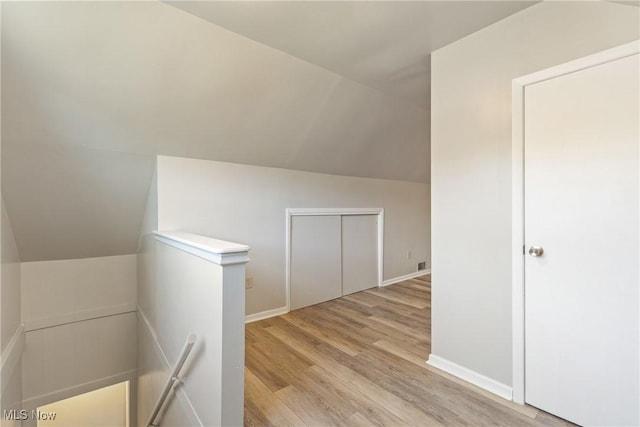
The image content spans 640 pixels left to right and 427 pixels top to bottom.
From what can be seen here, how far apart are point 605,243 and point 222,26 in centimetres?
258

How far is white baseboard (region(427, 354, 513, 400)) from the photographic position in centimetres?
184

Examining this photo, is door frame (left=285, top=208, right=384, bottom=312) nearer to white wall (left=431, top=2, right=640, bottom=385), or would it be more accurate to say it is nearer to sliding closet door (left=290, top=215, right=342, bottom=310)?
sliding closet door (left=290, top=215, right=342, bottom=310)

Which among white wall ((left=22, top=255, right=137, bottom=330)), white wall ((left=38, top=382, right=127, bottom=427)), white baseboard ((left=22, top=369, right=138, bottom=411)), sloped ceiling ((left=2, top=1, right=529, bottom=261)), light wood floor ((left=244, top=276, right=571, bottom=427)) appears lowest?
white wall ((left=38, top=382, right=127, bottom=427))

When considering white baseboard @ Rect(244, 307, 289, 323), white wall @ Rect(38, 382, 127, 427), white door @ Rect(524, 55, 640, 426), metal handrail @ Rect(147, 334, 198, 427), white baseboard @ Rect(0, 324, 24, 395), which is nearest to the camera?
white door @ Rect(524, 55, 640, 426)

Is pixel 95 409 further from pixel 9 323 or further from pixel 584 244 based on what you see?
pixel 584 244

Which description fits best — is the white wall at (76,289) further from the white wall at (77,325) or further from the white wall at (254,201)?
the white wall at (254,201)

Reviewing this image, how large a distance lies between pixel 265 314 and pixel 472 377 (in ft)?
6.70

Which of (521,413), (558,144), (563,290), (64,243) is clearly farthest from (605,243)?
(64,243)

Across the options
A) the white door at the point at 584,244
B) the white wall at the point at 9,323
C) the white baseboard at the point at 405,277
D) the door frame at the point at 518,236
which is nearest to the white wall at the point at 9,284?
the white wall at the point at 9,323

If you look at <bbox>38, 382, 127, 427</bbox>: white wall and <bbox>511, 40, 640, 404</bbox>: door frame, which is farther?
<bbox>38, 382, 127, 427</bbox>: white wall

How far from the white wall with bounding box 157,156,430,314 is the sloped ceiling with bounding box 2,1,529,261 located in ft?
0.56

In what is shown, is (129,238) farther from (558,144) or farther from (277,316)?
(558,144)

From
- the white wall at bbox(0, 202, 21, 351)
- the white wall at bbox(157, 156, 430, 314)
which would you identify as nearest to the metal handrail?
the white wall at bbox(157, 156, 430, 314)

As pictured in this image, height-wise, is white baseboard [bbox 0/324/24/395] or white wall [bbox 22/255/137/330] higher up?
white wall [bbox 22/255/137/330]
